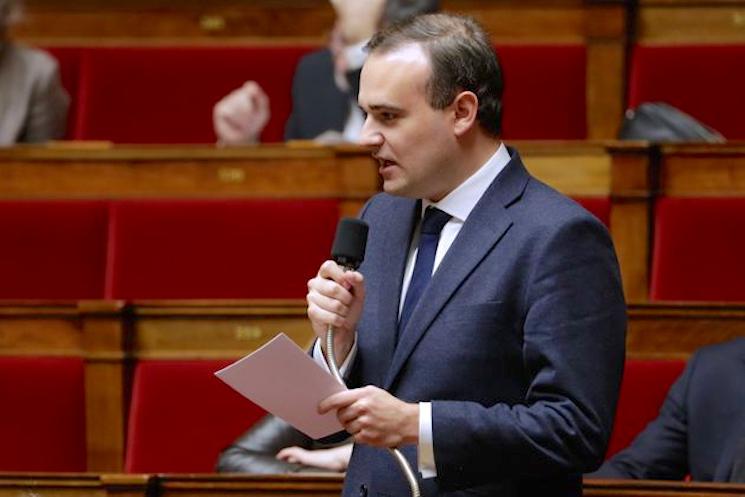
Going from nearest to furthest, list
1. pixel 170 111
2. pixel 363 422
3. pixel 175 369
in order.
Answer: pixel 363 422, pixel 175 369, pixel 170 111

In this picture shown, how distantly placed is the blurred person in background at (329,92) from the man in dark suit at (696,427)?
406 mm

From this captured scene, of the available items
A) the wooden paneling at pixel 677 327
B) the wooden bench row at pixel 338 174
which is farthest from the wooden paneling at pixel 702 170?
the wooden paneling at pixel 677 327

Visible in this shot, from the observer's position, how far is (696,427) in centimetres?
77

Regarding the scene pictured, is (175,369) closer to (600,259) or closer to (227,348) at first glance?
(227,348)

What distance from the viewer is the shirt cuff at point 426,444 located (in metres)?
0.49

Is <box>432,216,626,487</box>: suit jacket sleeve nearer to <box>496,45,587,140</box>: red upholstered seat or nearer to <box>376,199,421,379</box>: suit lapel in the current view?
<box>376,199,421,379</box>: suit lapel

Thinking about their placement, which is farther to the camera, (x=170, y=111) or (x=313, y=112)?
(x=170, y=111)

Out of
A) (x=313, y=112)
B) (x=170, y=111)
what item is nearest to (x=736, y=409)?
(x=313, y=112)

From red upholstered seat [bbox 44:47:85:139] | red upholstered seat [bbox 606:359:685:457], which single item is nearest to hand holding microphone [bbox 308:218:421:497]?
red upholstered seat [bbox 606:359:685:457]

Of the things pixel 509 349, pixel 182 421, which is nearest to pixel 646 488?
pixel 509 349

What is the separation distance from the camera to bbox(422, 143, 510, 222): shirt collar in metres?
0.54

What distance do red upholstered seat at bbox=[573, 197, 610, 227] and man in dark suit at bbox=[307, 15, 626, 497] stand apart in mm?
474

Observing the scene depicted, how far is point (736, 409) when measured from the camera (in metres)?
0.77

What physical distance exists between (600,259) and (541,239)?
0.07 ft
